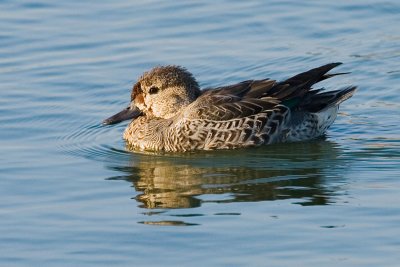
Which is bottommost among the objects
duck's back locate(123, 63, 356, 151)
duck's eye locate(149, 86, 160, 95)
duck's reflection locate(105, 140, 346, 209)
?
duck's reflection locate(105, 140, 346, 209)

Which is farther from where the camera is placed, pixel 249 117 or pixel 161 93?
pixel 161 93

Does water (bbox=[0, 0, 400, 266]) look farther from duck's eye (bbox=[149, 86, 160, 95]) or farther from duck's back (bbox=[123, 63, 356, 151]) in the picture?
duck's eye (bbox=[149, 86, 160, 95])

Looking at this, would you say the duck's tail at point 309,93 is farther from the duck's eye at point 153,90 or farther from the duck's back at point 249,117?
the duck's eye at point 153,90

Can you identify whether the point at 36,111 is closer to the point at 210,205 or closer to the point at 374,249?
the point at 210,205

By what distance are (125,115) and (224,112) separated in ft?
5.07

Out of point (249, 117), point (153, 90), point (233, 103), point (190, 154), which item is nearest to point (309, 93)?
point (249, 117)

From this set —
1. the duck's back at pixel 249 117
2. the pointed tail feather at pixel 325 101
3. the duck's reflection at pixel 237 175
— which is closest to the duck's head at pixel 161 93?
the duck's back at pixel 249 117

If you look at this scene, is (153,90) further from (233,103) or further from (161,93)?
(233,103)

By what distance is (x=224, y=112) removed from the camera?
15.5m

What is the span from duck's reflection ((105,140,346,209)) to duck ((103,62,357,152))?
0.20m

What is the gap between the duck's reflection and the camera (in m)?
13.2

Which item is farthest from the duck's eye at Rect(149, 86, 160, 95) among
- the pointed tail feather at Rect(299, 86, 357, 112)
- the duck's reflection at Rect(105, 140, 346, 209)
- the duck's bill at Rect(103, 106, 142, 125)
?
the pointed tail feather at Rect(299, 86, 357, 112)

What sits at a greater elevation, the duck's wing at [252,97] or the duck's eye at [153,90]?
the duck's eye at [153,90]

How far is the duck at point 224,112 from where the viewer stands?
15.5 m
